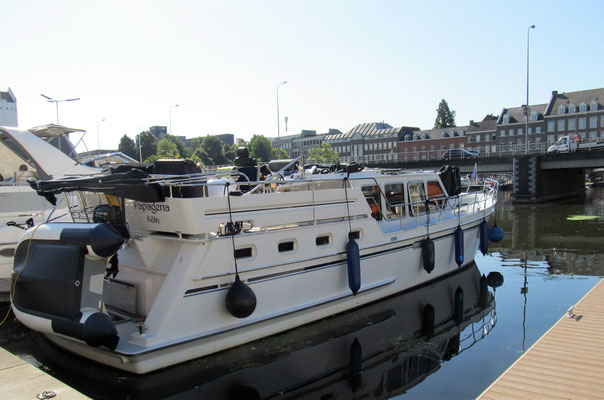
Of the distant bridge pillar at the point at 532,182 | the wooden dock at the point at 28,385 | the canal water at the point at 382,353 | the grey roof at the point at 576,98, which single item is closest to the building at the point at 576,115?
the grey roof at the point at 576,98

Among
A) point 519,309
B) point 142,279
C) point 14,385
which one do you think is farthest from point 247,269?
point 519,309

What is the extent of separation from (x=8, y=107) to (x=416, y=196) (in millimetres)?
88437

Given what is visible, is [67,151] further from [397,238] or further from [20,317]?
[397,238]

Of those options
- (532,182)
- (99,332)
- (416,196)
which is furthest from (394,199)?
(532,182)

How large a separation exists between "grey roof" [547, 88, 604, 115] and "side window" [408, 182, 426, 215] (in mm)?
69577

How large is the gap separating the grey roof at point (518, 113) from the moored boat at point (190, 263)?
2884 inches

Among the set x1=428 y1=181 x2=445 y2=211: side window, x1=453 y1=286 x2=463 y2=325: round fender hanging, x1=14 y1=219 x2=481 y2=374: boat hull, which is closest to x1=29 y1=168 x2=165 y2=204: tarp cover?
x1=14 y1=219 x2=481 y2=374: boat hull

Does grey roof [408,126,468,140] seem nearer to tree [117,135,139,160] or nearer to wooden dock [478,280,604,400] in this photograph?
tree [117,135,139,160]

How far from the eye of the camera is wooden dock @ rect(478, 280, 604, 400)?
5395 mm

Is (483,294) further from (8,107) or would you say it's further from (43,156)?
(8,107)

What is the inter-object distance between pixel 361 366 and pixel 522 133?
2979 inches

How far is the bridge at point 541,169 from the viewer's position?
35656 mm

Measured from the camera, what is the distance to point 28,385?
4938 millimetres

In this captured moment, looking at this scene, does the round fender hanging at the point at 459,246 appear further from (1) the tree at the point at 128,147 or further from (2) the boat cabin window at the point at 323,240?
(1) the tree at the point at 128,147
